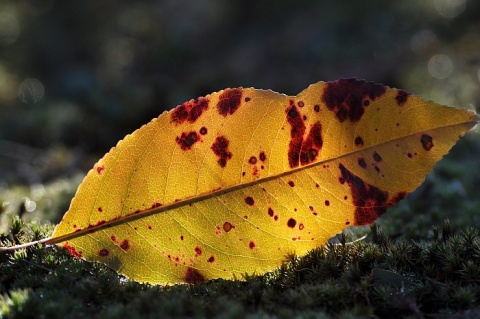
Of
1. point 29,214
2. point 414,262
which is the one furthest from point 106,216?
point 29,214

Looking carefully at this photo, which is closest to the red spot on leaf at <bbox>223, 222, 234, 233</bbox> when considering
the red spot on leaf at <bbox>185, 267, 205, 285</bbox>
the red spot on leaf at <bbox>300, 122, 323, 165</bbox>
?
the red spot on leaf at <bbox>185, 267, 205, 285</bbox>

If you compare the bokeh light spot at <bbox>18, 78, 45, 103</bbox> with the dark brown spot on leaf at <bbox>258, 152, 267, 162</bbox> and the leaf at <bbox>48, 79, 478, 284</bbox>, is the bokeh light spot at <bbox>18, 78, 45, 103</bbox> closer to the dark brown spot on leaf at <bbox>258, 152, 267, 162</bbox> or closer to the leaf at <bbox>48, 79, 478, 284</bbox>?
the leaf at <bbox>48, 79, 478, 284</bbox>

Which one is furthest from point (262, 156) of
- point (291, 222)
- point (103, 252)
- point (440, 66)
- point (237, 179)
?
point (440, 66)

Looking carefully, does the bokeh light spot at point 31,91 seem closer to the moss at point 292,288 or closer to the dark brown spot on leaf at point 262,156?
the moss at point 292,288

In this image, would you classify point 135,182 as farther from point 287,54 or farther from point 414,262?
point 287,54

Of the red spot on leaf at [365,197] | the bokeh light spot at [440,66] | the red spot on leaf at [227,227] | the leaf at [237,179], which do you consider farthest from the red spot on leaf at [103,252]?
the bokeh light spot at [440,66]

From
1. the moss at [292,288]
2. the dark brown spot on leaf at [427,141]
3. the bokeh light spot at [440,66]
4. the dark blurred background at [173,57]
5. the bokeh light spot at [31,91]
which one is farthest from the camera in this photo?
the bokeh light spot at [31,91]

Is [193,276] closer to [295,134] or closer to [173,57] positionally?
[295,134]
